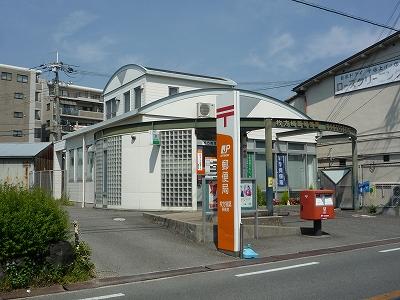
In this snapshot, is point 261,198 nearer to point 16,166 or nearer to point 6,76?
point 16,166

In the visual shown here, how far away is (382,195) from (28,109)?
58399mm

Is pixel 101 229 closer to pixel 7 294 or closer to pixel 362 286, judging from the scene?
pixel 7 294

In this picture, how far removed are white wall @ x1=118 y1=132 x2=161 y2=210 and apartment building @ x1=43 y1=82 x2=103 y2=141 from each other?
52.0m

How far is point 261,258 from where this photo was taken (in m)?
11.1

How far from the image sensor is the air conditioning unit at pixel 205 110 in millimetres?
21688

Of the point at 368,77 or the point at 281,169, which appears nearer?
the point at 281,169

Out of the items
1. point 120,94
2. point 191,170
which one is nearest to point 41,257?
point 191,170

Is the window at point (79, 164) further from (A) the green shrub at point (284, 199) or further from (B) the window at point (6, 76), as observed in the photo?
(B) the window at point (6, 76)

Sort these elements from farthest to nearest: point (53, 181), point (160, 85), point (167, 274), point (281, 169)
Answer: point (53, 181) → point (160, 85) → point (281, 169) → point (167, 274)

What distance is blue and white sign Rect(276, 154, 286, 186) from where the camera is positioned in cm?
2413

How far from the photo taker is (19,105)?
68438 mm

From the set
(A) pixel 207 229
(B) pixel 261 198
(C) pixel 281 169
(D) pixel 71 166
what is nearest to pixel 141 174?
(B) pixel 261 198

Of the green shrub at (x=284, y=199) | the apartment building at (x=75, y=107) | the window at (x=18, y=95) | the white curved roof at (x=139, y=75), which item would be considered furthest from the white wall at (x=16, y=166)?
the window at (x=18, y=95)

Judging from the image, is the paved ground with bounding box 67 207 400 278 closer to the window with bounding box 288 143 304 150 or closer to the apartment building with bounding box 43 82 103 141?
the window with bounding box 288 143 304 150
